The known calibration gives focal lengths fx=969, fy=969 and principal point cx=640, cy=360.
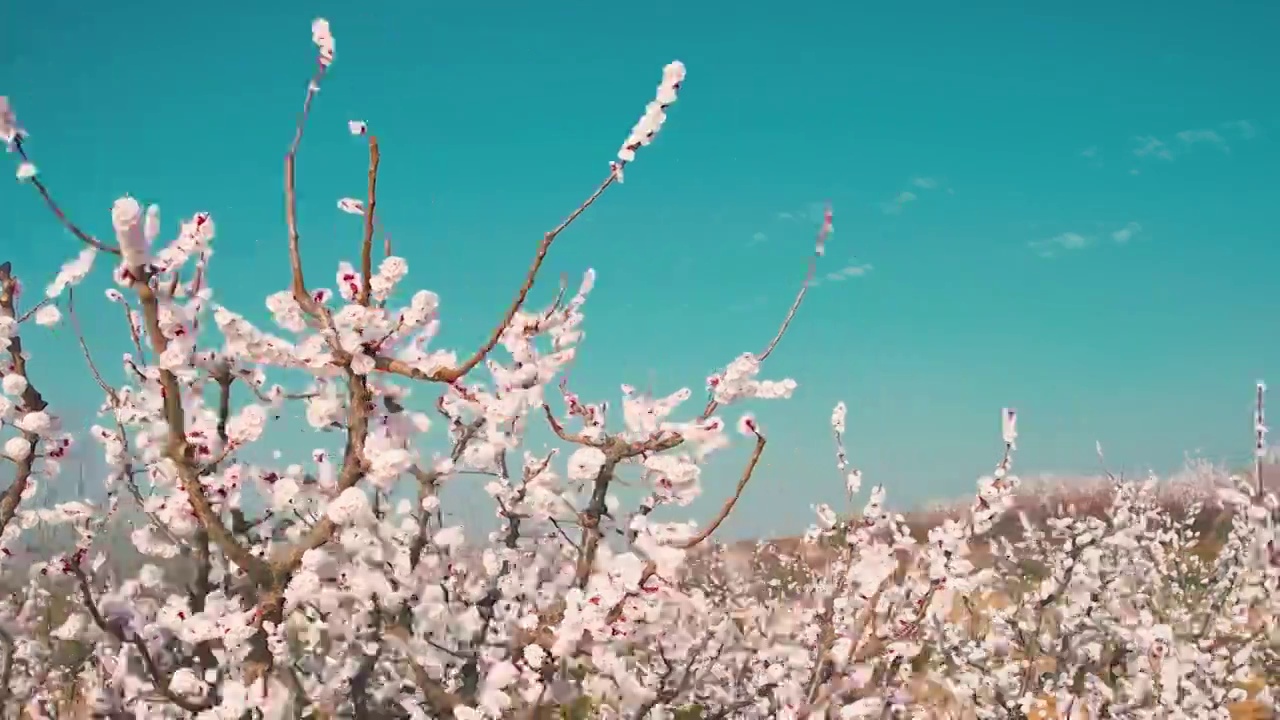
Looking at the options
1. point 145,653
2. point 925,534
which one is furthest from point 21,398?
point 925,534

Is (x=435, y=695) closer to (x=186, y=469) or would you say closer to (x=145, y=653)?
(x=145, y=653)

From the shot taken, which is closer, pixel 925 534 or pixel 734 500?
pixel 734 500

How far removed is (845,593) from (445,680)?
3.15 m

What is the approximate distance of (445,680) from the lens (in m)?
6.16

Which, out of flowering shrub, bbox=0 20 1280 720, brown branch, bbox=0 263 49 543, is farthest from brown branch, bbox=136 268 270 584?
brown branch, bbox=0 263 49 543

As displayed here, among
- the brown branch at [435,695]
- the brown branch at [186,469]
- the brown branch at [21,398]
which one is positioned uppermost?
the brown branch at [21,398]

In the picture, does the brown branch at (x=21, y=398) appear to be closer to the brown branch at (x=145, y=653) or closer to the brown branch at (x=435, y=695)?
the brown branch at (x=145, y=653)

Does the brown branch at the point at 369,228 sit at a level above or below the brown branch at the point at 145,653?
above

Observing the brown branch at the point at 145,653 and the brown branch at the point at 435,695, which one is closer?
the brown branch at the point at 145,653

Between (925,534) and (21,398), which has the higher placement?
(925,534)

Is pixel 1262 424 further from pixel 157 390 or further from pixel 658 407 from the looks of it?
pixel 157 390

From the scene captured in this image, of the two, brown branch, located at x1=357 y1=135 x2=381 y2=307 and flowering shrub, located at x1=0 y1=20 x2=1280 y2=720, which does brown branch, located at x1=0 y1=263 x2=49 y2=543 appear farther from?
brown branch, located at x1=357 y1=135 x2=381 y2=307

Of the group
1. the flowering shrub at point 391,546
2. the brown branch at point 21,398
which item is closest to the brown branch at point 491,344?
the flowering shrub at point 391,546

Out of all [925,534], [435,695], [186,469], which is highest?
[925,534]
